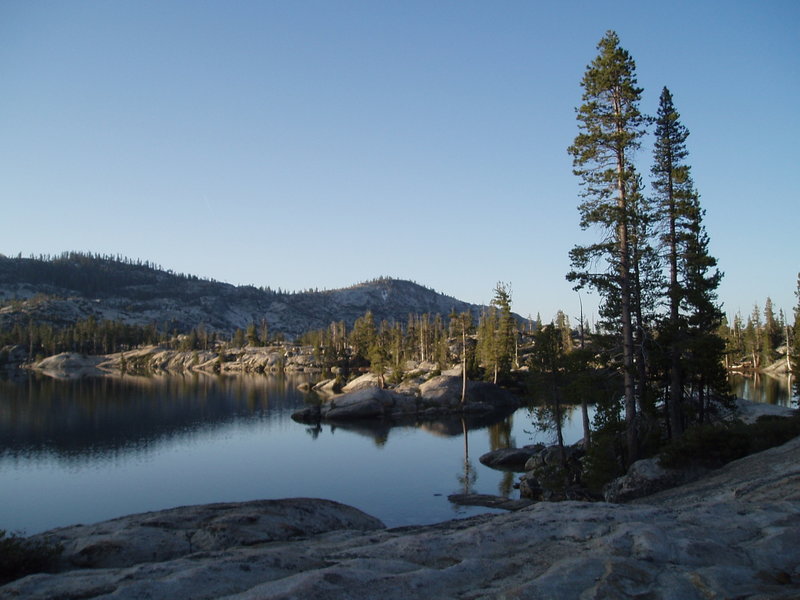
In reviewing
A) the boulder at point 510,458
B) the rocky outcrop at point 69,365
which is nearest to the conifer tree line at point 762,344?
the boulder at point 510,458

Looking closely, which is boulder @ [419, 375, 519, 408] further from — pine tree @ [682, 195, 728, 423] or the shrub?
the shrub

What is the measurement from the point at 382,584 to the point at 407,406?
6058 cm

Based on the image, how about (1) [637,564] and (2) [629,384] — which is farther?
(2) [629,384]

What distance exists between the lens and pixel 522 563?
8.69 m

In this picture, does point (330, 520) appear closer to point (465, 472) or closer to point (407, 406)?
point (465, 472)

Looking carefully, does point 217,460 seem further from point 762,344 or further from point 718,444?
point 762,344

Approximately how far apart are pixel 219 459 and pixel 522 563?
128 ft

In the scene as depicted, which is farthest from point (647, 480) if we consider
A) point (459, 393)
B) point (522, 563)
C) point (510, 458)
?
point (459, 393)

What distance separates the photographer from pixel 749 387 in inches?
3135

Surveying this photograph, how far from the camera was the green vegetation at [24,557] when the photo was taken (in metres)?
9.50

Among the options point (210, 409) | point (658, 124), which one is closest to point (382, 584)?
point (658, 124)

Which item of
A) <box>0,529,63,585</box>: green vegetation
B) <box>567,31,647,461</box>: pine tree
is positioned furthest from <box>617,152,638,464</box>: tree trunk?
<box>0,529,63,585</box>: green vegetation

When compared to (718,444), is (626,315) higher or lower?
higher

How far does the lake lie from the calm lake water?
0.36ft
